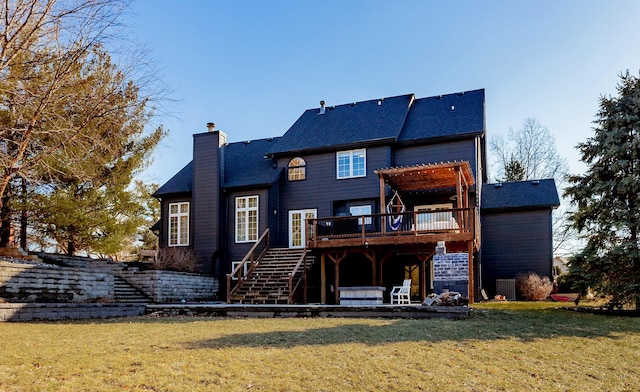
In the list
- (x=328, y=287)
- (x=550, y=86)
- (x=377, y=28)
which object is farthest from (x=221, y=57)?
(x=550, y=86)

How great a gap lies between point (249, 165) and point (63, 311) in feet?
36.1

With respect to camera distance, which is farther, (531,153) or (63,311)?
(531,153)

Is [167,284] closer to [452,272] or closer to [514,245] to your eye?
[452,272]

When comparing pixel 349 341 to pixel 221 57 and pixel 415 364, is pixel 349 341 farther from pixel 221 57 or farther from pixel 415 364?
pixel 221 57

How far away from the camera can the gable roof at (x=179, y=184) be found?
22.0 meters

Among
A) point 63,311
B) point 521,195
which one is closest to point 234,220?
→ point 63,311

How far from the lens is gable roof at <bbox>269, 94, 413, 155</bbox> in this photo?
64.6 ft

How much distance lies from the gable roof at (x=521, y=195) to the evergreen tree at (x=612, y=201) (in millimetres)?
4680

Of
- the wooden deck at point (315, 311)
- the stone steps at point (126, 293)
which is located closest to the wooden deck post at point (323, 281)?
the wooden deck at point (315, 311)

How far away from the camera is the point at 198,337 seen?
8391 millimetres

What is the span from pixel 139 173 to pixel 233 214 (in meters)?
4.44

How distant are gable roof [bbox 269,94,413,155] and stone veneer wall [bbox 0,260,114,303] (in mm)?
8650

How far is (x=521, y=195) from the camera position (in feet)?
67.3

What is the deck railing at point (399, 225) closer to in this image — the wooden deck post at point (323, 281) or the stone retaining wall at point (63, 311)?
the wooden deck post at point (323, 281)
